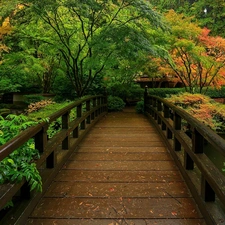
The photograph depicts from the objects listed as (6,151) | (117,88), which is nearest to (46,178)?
(6,151)

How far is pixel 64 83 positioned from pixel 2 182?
10.5 metres

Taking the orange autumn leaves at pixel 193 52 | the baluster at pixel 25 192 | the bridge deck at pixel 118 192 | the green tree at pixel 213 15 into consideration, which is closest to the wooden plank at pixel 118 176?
the bridge deck at pixel 118 192

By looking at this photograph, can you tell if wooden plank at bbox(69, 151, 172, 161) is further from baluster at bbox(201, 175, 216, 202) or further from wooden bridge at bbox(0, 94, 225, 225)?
baluster at bbox(201, 175, 216, 202)

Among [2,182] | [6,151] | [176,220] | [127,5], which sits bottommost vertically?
[176,220]

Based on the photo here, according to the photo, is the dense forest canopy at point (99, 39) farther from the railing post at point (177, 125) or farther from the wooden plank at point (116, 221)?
the wooden plank at point (116, 221)

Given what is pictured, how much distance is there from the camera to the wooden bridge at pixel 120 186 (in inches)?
83.4

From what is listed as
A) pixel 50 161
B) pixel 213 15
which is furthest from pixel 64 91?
pixel 213 15

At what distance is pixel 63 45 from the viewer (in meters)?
8.20

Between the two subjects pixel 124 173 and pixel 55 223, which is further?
pixel 124 173

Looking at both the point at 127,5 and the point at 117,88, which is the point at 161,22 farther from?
the point at 117,88

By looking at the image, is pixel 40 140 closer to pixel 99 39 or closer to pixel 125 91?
pixel 99 39

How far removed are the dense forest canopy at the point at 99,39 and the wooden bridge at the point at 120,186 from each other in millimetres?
3229

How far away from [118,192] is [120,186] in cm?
15

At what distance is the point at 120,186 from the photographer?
2842mm
